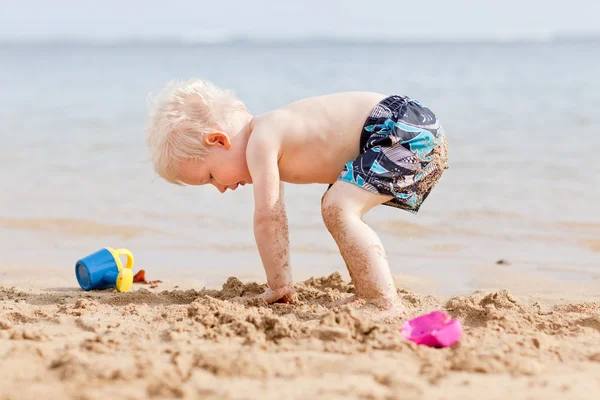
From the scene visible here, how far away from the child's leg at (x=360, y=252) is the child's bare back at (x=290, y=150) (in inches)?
0.5

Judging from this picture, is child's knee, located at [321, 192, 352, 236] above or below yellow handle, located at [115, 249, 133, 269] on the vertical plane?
above

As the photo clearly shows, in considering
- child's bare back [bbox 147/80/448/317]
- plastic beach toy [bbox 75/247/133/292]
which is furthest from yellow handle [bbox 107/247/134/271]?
child's bare back [bbox 147/80/448/317]

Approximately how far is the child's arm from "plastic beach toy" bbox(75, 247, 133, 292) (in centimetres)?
71

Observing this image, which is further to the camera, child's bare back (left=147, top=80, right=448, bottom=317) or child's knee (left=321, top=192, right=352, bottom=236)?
child's bare back (left=147, top=80, right=448, bottom=317)

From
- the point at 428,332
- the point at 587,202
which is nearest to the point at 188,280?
the point at 428,332

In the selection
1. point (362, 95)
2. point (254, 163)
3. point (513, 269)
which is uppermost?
point (362, 95)

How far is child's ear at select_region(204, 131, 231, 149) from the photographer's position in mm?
2973

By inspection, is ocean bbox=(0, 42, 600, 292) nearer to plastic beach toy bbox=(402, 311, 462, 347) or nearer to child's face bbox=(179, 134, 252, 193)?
child's face bbox=(179, 134, 252, 193)

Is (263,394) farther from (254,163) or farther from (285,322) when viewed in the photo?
(254,163)

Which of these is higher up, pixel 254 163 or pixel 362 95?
pixel 362 95

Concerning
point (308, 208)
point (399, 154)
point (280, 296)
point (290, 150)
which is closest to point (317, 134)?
point (290, 150)

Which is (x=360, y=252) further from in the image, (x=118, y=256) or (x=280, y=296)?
(x=118, y=256)

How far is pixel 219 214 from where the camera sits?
16.2 feet

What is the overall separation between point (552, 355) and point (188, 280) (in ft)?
6.54
